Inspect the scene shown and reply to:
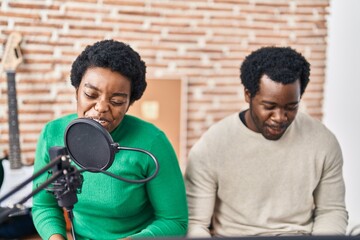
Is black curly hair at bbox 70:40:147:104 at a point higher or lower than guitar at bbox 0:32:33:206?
higher

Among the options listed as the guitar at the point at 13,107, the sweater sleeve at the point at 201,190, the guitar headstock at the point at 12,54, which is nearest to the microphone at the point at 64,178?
the sweater sleeve at the point at 201,190

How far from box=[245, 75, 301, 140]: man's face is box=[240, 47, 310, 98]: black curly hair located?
20 mm

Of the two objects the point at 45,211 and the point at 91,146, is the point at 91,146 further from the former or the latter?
the point at 45,211

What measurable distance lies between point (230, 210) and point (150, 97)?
1174 millimetres

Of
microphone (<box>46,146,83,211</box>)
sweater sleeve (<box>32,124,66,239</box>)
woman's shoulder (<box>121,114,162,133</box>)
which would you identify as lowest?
sweater sleeve (<box>32,124,66,239</box>)

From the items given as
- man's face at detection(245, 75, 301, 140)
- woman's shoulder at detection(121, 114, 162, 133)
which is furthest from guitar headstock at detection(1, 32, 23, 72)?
man's face at detection(245, 75, 301, 140)

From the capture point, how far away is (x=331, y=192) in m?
1.57

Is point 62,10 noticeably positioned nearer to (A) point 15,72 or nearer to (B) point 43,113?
(A) point 15,72

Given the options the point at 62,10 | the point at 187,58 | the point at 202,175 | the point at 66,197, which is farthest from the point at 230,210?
the point at 62,10

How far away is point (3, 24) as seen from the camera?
2.41 m

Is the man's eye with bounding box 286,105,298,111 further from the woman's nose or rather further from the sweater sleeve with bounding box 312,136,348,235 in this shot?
the woman's nose

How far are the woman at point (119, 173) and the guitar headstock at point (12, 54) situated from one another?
43.2 inches

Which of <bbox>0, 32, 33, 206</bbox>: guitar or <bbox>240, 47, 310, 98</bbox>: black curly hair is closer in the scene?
<bbox>240, 47, 310, 98</bbox>: black curly hair

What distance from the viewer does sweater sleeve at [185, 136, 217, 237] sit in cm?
151
